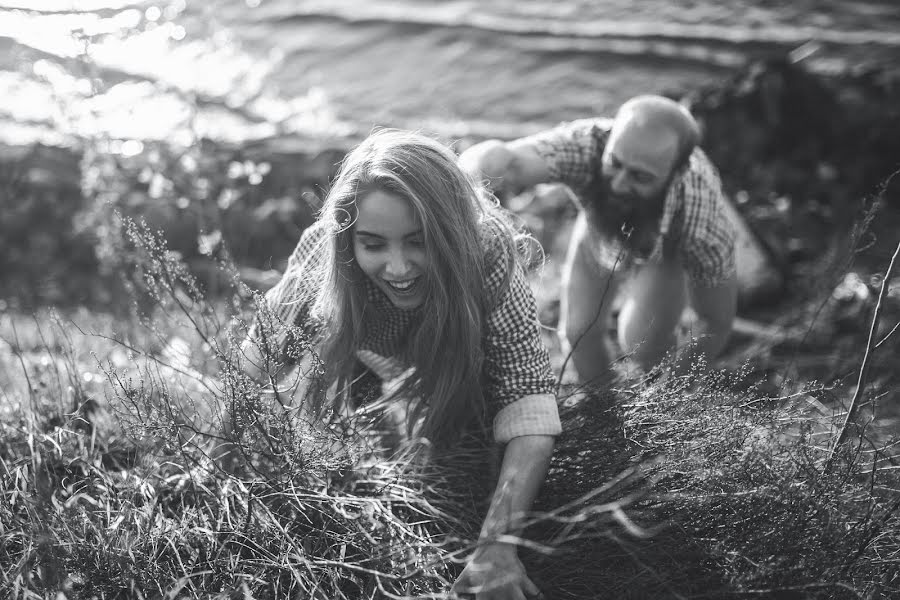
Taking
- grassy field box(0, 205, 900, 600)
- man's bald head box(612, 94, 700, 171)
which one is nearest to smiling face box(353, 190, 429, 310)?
grassy field box(0, 205, 900, 600)

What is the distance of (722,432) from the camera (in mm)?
1910

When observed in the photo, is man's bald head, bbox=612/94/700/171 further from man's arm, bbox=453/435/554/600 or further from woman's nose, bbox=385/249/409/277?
man's arm, bbox=453/435/554/600

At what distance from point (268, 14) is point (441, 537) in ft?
18.1

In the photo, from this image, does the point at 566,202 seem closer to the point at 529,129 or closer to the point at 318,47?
the point at 529,129

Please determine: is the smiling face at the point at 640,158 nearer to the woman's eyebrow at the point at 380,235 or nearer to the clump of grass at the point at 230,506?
the woman's eyebrow at the point at 380,235

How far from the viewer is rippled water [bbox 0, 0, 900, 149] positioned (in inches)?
178

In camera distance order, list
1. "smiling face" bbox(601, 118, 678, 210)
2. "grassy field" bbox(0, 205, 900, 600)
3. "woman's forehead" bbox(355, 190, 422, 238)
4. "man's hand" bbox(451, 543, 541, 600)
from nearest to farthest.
Result: "man's hand" bbox(451, 543, 541, 600)
"grassy field" bbox(0, 205, 900, 600)
"woman's forehead" bbox(355, 190, 422, 238)
"smiling face" bbox(601, 118, 678, 210)

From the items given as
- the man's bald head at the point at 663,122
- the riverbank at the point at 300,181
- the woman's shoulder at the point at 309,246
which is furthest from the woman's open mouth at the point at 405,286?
the riverbank at the point at 300,181

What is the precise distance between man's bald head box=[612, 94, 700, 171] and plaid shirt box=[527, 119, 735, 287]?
0.32 feet

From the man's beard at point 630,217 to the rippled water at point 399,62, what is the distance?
70.7 inches

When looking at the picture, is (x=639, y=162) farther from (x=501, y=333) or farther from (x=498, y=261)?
(x=501, y=333)

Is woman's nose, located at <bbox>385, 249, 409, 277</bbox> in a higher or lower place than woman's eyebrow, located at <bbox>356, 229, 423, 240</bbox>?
lower

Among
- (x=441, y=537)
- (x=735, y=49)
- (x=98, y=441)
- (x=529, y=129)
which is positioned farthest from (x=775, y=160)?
(x=98, y=441)

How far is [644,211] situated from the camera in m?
2.74
